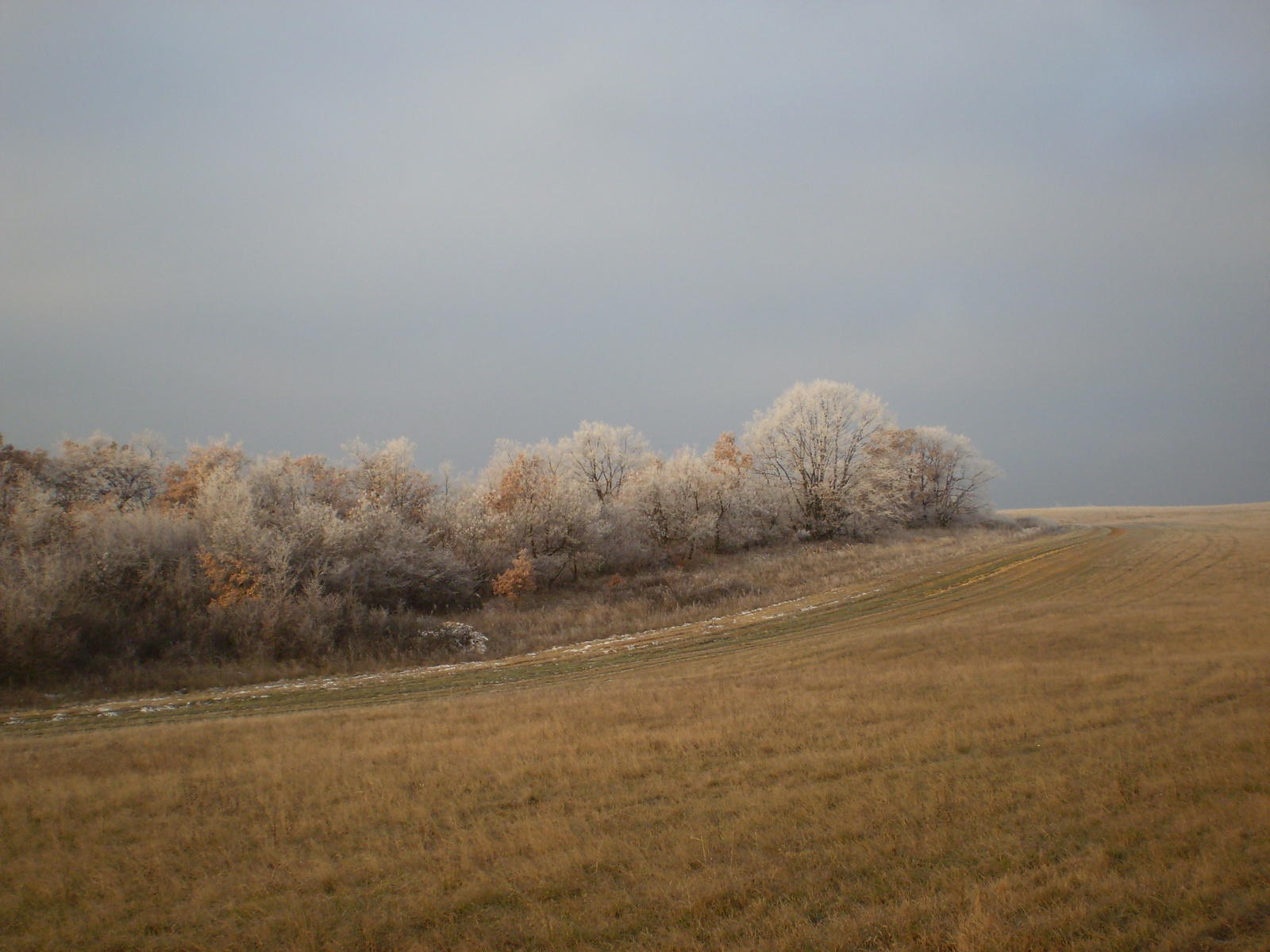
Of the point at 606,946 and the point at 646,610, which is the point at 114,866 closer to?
the point at 606,946

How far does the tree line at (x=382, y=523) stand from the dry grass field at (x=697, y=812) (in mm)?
8242

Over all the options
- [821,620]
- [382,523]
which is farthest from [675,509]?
[821,620]

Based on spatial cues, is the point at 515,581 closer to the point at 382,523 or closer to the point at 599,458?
the point at 382,523

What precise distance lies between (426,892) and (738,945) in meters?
2.80

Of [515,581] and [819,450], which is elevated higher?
[819,450]

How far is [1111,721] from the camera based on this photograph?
30.0ft

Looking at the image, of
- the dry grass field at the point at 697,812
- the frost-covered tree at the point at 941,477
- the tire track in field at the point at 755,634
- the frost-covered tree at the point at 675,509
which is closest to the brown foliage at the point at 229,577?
the tire track in field at the point at 755,634

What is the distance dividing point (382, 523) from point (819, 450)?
3154 cm

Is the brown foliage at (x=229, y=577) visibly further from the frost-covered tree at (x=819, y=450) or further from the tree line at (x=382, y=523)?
the frost-covered tree at (x=819, y=450)

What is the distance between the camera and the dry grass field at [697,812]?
525 cm

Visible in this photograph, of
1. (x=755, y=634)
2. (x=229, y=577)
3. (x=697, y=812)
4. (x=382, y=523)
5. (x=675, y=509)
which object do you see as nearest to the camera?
(x=697, y=812)

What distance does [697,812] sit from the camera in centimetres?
739

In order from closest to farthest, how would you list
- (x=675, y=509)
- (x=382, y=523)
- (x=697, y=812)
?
1. (x=697, y=812)
2. (x=382, y=523)
3. (x=675, y=509)

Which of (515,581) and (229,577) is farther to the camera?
(515,581)
